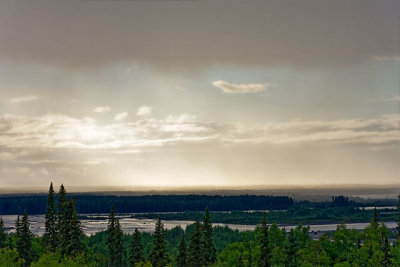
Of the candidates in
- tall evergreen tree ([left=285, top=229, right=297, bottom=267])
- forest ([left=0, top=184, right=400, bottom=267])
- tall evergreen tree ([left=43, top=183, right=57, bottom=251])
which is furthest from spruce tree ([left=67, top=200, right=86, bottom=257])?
tall evergreen tree ([left=285, top=229, right=297, bottom=267])

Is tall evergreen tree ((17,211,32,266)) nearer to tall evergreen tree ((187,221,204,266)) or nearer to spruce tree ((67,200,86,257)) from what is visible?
spruce tree ((67,200,86,257))

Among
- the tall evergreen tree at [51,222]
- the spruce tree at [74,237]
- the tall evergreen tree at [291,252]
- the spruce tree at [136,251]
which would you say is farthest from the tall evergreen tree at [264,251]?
the tall evergreen tree at [51,222]

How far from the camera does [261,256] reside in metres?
86.0

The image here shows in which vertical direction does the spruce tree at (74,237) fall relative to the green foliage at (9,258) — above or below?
above

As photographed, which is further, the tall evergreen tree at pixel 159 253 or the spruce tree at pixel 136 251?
the spruce tree at pixel 136 251

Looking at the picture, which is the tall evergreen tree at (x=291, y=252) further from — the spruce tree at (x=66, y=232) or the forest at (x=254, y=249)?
the spruce tree at (x=66, y=232)

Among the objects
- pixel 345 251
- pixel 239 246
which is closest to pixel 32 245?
pixel 239 246

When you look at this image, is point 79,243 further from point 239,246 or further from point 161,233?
point 239,246

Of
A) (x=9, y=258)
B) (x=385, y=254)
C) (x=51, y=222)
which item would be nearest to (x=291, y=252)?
(x=385, y=254)

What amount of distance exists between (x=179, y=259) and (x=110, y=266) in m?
21.9

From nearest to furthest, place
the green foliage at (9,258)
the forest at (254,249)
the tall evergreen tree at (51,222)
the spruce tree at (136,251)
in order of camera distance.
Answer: the forest at (254,249) → the green foliage at (9,258) → the spruce tree at (136,251) → the tall evergreen tree at (51,222)

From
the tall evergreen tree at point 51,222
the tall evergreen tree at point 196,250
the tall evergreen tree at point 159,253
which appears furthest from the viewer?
the tall evergreen tree at point 51,222

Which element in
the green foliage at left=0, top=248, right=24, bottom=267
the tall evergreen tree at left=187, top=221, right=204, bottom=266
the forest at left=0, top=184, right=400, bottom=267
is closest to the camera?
the forest at left=0, top=184, right=400, bottom=267

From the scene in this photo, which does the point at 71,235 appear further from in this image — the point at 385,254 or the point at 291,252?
the point at 385,254
